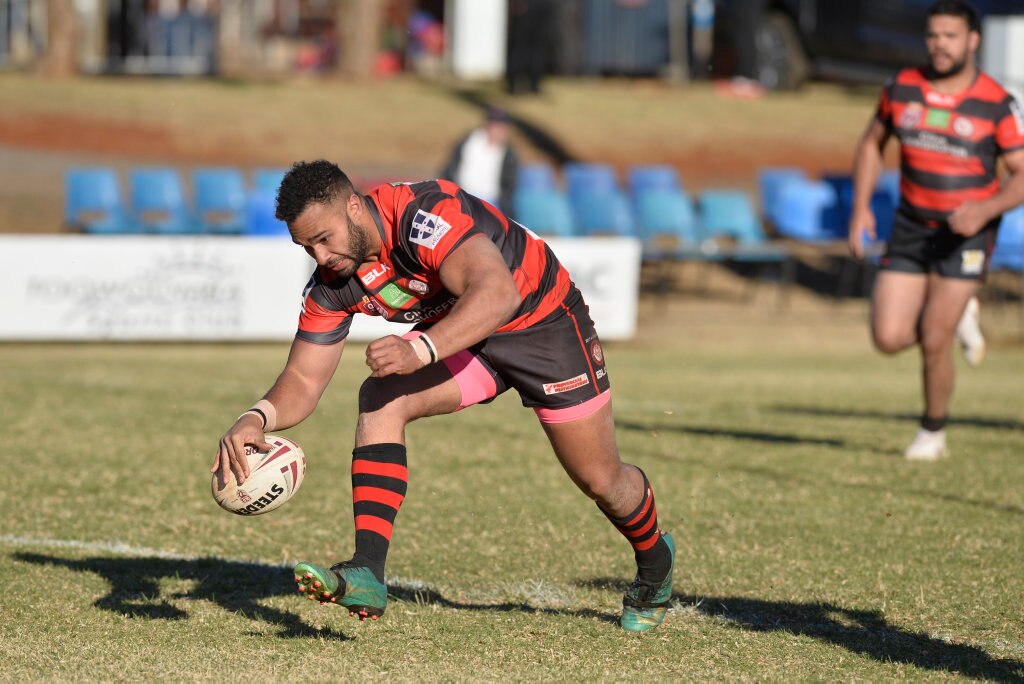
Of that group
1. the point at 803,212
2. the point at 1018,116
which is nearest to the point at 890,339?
the point at 1018,116

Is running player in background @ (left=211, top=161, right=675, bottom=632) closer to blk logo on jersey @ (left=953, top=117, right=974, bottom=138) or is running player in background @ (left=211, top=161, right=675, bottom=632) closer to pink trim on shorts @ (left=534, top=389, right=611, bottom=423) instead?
pink trim on shorts @ (left=534, top=389, right=611, bottom=423)

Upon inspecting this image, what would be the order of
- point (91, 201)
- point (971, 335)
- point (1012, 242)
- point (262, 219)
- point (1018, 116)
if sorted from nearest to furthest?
1. point (1018, 116)
2. point (971, 335)
3. point (262, 219)
4. point (91, 201)
5. point (1012, 242)

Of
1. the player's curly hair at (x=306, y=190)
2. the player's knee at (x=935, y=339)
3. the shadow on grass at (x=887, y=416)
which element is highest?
the player's curly hair at (x=306, y=190)

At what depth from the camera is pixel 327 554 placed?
6.23 metres

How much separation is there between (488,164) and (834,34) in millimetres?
13569

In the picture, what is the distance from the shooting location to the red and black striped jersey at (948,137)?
308 inches

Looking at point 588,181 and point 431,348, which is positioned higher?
point 431,348

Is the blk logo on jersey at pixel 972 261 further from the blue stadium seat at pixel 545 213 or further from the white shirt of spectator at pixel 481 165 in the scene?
the blue stadium seat at pixel 545 213

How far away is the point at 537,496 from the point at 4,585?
283 cm

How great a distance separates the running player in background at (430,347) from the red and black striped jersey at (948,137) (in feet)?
11.9

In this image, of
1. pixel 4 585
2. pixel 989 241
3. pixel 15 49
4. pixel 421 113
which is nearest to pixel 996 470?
pixel 989 241

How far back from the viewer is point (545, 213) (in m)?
17.2

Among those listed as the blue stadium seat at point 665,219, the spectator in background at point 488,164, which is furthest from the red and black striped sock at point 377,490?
the blue stadium seat at point 665,219

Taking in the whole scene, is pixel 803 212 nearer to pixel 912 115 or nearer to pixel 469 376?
pixel 912 115
